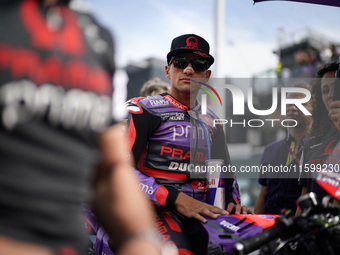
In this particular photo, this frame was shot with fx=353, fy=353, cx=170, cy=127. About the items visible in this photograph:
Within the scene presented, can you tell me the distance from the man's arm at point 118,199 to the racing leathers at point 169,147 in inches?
60.5

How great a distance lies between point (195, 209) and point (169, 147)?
25.2 inches

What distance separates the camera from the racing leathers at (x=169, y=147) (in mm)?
2838

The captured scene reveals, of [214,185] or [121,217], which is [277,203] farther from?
[121,217]

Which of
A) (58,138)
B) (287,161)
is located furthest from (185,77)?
(58,138)

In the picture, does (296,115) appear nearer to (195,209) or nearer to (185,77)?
(185,77)

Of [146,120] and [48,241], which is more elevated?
[146,120]

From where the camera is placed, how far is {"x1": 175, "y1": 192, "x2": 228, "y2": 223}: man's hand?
2.31 metres

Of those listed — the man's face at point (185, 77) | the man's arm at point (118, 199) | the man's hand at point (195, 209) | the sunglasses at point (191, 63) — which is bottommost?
the man's hand at point (195, 209)

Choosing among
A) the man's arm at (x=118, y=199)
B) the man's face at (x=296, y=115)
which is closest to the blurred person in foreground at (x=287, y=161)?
the man's face at (x=296, y=115)

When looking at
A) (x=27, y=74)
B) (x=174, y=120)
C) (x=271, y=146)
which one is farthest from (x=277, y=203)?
(x=27, y=74)

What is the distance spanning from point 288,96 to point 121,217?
3173 mm

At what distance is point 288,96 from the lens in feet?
12.7

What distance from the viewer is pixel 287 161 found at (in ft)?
13.7

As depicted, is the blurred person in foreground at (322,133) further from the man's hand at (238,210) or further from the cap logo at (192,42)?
the cap logo at (192,42)
